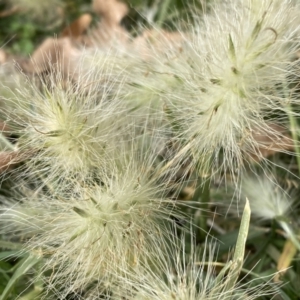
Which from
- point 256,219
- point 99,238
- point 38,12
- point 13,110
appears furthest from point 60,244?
point 38,12

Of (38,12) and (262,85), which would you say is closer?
(262,85)

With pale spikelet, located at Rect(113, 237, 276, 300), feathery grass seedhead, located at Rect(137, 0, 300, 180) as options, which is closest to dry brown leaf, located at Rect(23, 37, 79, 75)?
feathery grass seedhead, located at Rect(137, 0, 300, 180)

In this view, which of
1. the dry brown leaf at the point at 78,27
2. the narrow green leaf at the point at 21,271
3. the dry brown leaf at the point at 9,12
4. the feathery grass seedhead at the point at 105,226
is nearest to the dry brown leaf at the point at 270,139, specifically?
the feathery grass seedhead at the point at 105,226

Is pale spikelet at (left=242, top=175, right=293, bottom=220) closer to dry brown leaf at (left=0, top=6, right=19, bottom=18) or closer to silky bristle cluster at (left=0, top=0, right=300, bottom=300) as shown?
silky bristle cluster at (left=0, top=0, right=300, bottom=300)

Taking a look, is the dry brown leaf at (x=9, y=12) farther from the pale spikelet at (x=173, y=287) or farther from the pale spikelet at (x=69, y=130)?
the pale spikelet at (x=173, y=287)

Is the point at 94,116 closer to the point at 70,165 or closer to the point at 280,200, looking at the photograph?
the point at 70,165

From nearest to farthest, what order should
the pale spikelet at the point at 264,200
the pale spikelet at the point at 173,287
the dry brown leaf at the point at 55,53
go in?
the pale spikelet at the point at 173,287 < the pale spikelet at the point at 264,200 < the dry brown leaf at the point at 55,53

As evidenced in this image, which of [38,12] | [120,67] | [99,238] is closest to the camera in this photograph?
[99,238]
